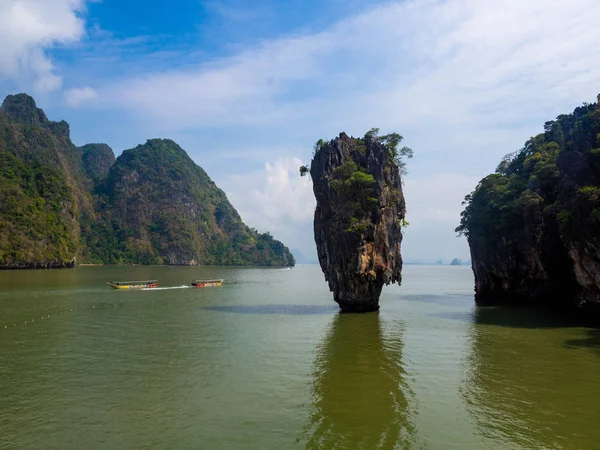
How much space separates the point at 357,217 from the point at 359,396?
69.5 feet

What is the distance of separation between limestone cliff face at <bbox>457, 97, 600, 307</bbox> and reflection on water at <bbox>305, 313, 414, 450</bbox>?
15687 millimetres

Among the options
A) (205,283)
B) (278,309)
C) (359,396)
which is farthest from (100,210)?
(359,396)

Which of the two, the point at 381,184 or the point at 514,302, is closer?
the point at 381,184

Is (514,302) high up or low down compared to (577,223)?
down

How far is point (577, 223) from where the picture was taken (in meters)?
29.3

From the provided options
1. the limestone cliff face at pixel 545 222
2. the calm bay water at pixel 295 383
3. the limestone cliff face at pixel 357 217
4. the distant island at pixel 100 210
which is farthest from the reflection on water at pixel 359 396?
the distant island at pixel 100 210

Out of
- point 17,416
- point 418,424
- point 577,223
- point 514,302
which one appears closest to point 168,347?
point 17,416

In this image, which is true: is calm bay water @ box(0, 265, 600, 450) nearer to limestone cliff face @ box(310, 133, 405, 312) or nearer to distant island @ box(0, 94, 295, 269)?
limestone cliff face @ box(310, 133, 405, 312)

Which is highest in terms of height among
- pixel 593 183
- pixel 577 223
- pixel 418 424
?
pixel 593 183

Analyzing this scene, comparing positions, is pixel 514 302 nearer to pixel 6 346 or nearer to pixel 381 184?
pixel 381 184

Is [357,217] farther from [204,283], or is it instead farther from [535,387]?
[204,283]

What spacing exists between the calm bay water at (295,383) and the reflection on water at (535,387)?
0.07 m

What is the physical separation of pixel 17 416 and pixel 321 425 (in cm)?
965

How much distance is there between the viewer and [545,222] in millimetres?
39969
